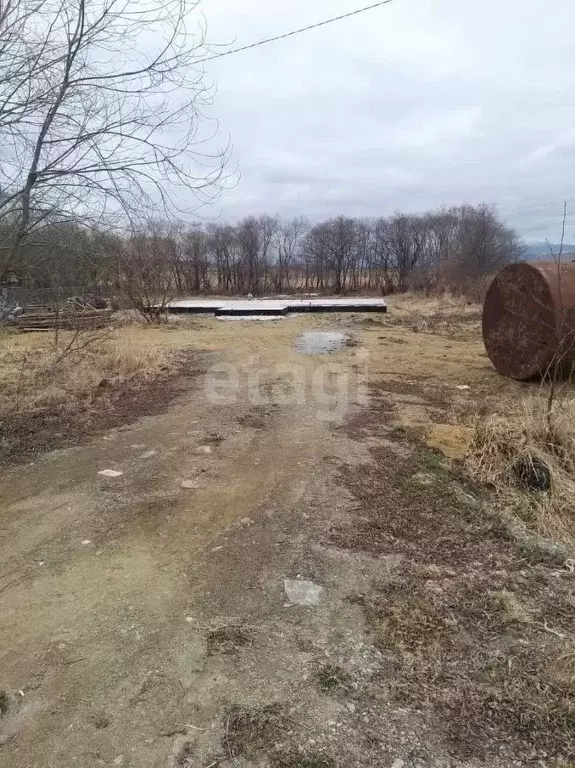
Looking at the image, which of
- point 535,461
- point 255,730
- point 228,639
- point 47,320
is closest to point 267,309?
point 47,320

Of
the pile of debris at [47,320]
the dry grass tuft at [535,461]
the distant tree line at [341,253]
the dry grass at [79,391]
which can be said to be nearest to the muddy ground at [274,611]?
the dry grass tuft at [535,461]

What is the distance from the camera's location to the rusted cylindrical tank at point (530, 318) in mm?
7410

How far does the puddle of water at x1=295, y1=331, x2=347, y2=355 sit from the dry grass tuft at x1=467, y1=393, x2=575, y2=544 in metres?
6.90

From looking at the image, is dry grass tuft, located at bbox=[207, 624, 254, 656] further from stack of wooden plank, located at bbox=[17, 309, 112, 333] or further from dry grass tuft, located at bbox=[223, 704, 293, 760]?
stack of wooden plank, located at bbox=[17, 309, 112, 333]

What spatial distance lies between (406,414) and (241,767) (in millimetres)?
5055

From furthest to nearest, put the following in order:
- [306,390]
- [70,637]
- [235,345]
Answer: [235,345] → [306,390] → [70,637]

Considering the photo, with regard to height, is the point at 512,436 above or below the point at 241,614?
above

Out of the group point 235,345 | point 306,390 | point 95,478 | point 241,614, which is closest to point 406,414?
point 306,390

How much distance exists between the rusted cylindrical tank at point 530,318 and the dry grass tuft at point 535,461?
9.27 feet

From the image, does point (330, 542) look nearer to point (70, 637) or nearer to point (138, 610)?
point (138, 610)

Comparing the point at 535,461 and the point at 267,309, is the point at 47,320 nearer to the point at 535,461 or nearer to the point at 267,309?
the point at 267,309

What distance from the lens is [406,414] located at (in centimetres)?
650

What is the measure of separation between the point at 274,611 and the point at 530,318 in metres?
6.75

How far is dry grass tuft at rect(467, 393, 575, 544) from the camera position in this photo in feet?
Result: 12.2
